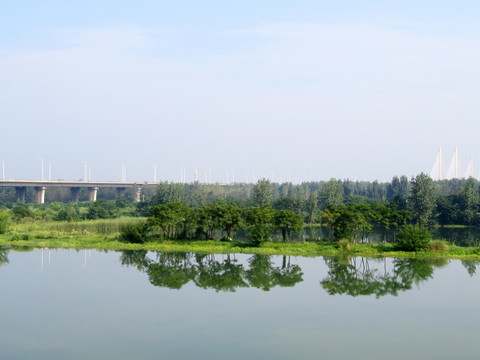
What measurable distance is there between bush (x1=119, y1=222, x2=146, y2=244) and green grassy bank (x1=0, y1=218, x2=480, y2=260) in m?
0.71

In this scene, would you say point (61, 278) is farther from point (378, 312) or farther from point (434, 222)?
point (434, 222)

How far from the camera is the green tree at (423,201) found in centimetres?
6406

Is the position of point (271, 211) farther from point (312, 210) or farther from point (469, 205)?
point (469, 205)

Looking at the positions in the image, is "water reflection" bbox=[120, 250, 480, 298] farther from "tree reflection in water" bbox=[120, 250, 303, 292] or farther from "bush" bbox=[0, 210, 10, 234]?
"bush" bbox=[0, 210, 10, 234]

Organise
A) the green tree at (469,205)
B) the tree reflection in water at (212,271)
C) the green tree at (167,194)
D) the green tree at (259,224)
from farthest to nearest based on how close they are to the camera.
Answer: the green tree at (167,194)
the green tree at (469,205)
the green tree at (259,224)
the tree reflection in water at (212,271)

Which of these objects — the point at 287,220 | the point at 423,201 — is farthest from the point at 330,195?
the point at 287,220

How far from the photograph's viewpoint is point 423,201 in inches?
2534

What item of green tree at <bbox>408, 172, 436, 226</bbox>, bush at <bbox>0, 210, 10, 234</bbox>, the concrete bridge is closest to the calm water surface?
bush at <bbox>0, 210, 10, 234</bbox>

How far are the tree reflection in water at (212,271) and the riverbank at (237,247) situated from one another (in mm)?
1451

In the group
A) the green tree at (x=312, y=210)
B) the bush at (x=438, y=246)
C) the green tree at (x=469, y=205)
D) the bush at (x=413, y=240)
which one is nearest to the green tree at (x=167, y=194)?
the green tree at (x=312, y=210)

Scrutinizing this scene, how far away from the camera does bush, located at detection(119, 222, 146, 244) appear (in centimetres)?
4112

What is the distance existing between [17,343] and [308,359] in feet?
31.8

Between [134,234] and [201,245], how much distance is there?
5.95 metres

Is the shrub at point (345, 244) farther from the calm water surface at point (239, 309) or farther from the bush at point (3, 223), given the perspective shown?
the bush at point (3, 223)
